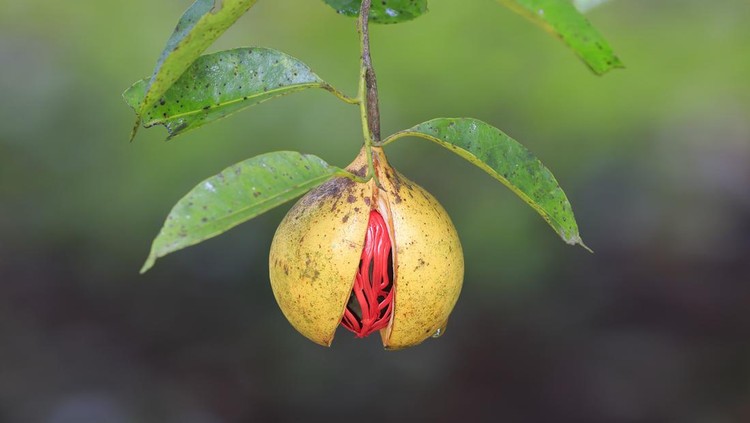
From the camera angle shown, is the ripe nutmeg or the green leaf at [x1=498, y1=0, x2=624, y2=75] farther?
the ripe nutmeg

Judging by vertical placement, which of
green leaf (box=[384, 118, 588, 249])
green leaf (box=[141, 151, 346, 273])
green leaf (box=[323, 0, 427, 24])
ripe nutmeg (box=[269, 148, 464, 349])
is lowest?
ripe nutmeg (box=[269, 148, 464, 349])

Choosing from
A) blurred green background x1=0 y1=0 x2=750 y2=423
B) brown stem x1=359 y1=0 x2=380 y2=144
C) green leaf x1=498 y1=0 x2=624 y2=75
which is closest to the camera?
green leaf x1=498 y1=0 x2=624 y2=75

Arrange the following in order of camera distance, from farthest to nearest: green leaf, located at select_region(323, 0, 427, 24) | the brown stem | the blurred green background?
the blurred green background
green leaf, located at select_region(323, 0, 427, 24)
the brown stem

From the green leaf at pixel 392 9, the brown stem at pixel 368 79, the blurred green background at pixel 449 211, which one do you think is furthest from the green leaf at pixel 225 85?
the blurred green background at pixel 449 211

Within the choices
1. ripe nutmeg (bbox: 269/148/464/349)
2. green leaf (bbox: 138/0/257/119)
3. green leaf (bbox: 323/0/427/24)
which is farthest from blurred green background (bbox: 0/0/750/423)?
green leaf (bbox: 138/0/257/119)

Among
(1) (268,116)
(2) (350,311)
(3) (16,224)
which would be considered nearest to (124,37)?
(1) (268,116)

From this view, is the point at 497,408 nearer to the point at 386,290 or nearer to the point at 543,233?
the point at 543,233

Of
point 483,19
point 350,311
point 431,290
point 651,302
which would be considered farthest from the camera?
point 651,302

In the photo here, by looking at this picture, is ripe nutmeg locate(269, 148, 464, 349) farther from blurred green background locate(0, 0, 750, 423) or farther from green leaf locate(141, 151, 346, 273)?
blurred green background locate(0, 0, 750, 423)
